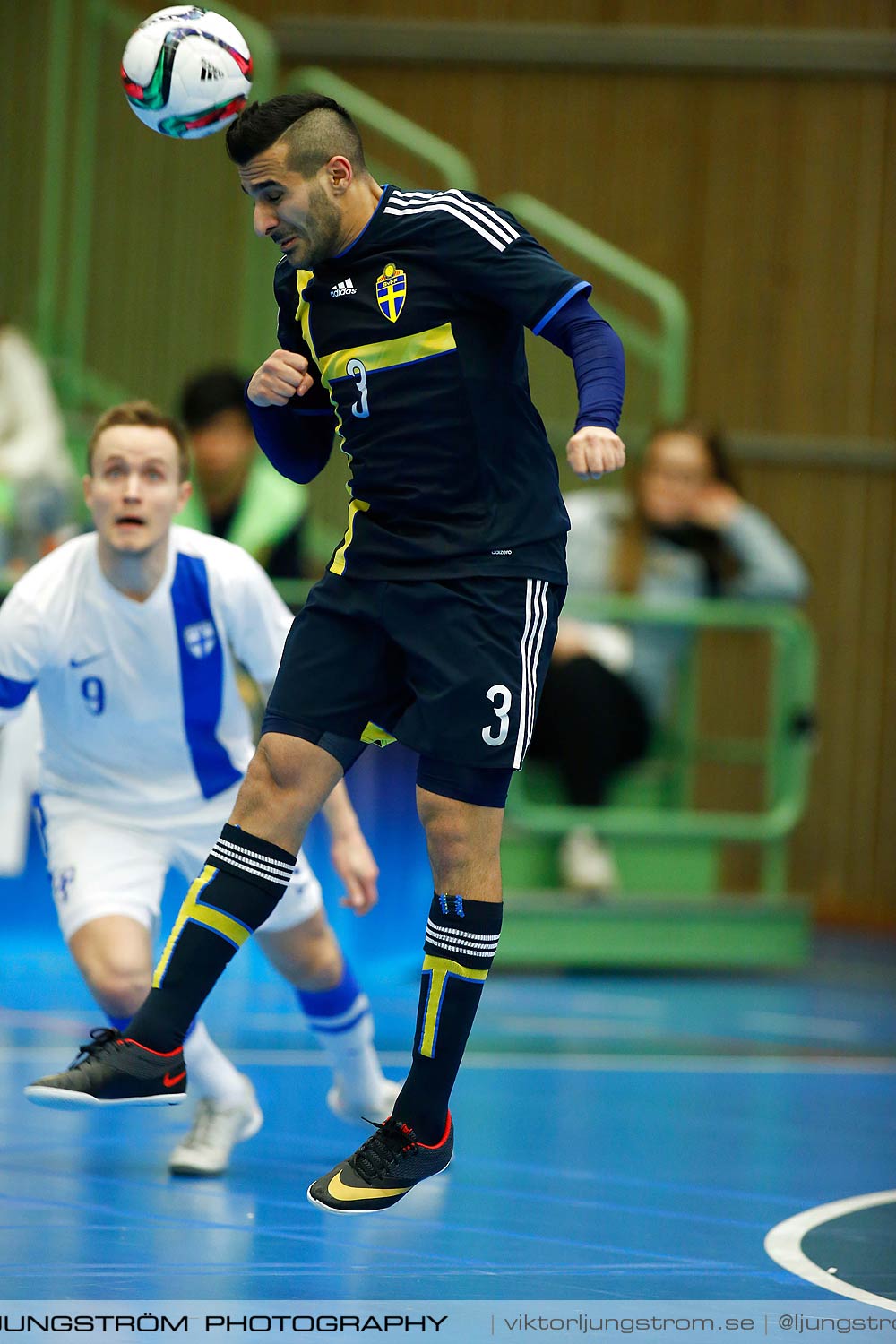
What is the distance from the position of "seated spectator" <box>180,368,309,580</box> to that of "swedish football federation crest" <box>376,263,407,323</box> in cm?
354

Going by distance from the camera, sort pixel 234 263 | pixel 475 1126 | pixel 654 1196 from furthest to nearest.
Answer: pixel 234 263
pixel 475 1126
pixel 654 1196

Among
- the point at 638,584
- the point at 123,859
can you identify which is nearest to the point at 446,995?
the point at 123,859

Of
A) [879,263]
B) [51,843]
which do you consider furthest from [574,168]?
[51,843]

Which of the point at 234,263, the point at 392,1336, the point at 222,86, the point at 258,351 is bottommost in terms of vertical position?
Answer: the point at 392,1336

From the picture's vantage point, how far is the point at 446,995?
3.41m

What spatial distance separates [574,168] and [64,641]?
6.84m

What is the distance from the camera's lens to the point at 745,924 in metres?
7.80

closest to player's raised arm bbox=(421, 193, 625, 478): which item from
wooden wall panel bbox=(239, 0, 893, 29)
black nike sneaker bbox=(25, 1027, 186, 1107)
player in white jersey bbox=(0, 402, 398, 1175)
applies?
player in white jersey bbox=(0, 402, 398, 1175)

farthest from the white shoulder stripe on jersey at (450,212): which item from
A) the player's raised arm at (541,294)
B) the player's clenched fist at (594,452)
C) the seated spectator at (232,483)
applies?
the seated spectator at (232,483)

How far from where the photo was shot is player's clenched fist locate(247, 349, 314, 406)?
345 centimetres

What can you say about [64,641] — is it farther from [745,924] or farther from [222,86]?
[745,924]

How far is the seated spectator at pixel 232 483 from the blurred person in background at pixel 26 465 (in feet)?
2.62

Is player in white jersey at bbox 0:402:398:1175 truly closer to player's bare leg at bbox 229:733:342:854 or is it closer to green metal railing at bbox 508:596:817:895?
player's bare leg at bbox 229:733:342:854

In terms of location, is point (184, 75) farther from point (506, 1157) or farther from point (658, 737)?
point (658, 737)
